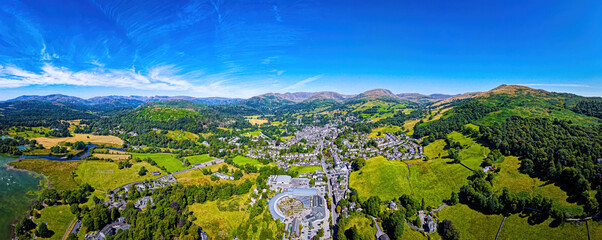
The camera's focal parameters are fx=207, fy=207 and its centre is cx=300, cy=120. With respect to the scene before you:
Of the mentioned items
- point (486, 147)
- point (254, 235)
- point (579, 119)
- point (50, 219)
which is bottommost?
point (254, 235)

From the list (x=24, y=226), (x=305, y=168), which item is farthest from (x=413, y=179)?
(x=24, y=226)

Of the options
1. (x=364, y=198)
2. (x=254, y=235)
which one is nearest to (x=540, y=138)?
(x=364, y=198)

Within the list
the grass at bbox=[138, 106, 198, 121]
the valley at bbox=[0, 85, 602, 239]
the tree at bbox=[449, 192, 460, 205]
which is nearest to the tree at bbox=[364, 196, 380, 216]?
the valley at bbox=[0, 85, 602, 239]

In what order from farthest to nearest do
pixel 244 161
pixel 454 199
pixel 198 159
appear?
pixel 198 159 < pixel 244 161 < pixel 454 199

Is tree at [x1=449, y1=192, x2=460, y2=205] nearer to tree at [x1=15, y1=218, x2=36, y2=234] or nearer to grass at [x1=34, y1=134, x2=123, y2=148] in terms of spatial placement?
tree at [x1=15, y1=218, x2=36, y2=234]

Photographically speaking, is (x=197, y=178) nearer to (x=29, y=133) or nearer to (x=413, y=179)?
(x=413, y=179)

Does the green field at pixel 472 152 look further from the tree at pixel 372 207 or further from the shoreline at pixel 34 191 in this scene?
the shoreline at pixel 34 191

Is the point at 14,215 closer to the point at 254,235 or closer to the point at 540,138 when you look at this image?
the point at 254,235
